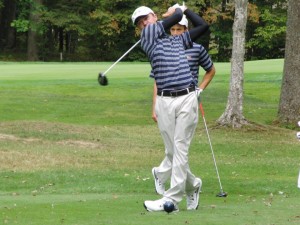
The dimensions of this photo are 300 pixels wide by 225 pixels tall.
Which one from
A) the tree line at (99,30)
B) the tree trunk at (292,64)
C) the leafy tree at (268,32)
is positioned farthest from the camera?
the tree line at (99,30)

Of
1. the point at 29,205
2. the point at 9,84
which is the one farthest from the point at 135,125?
the point at 29,205

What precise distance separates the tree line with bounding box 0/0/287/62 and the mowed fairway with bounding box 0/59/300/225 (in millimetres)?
26050

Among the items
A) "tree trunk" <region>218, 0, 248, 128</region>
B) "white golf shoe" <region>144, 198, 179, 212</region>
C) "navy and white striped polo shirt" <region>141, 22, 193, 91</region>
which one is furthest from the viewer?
"tree trunk" <region>218, 0, 248, 128</region>

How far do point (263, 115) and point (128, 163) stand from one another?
9816 millimetres

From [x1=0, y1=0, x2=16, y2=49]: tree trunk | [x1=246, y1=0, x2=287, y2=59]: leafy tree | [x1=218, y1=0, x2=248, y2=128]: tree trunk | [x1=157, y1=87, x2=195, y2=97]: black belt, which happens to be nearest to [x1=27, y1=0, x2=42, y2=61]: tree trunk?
[x1=0, y1=0, x2=16, y2=49]: tree trunk

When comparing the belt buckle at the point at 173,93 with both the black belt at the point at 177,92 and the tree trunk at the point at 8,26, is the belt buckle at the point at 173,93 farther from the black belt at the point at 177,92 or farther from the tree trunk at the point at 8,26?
the tree trunk at the point at 8,26

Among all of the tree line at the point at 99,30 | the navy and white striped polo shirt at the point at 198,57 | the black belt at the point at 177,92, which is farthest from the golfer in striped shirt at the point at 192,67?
the tree line at the point at 99,30

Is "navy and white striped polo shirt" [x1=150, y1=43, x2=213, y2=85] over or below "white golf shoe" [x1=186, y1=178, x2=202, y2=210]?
over

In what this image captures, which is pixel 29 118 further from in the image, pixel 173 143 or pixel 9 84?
pixel 173 143

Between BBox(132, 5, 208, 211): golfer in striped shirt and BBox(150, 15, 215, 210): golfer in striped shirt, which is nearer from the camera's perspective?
BBox(132, 5, 208, 211): golfer in striped shirt

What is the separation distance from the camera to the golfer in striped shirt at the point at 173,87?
8141mm

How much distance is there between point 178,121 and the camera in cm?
819

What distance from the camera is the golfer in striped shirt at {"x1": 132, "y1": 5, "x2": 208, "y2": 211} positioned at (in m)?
8.14

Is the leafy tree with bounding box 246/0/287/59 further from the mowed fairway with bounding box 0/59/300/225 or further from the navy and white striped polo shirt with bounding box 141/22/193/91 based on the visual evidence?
the navy and white striped polo shirt with bounding box 141/22/193/91
